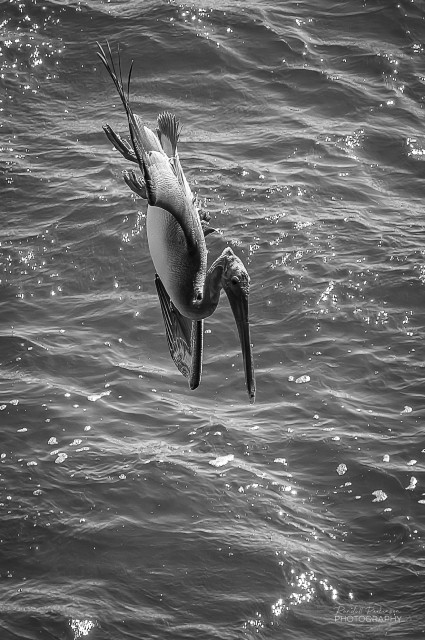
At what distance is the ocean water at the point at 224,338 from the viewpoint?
7.82 m

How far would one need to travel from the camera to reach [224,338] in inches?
387

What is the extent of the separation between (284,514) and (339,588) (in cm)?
79

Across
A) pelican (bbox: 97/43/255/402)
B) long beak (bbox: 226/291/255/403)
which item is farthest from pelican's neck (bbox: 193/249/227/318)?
long beak (bbox: 226/291/255/403)

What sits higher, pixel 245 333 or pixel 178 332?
pixel 245 333

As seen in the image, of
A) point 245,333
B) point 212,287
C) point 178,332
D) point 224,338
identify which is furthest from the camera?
point 224,338

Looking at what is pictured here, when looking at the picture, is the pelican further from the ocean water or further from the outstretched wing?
the ocean water

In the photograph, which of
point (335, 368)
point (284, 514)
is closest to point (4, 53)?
point (335, 368)

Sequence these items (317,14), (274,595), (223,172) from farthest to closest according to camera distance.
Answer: (317,14), (223,172), (274,595)

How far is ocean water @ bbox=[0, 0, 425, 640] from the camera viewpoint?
7816 millimetres

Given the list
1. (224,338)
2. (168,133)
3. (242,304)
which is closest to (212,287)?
(242,304)

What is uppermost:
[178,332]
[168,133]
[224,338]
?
[168,133]

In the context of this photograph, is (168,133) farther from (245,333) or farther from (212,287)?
(245,333)

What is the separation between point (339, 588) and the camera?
7734 mm

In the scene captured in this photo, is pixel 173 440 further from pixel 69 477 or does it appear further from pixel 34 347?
pixel 34 347
